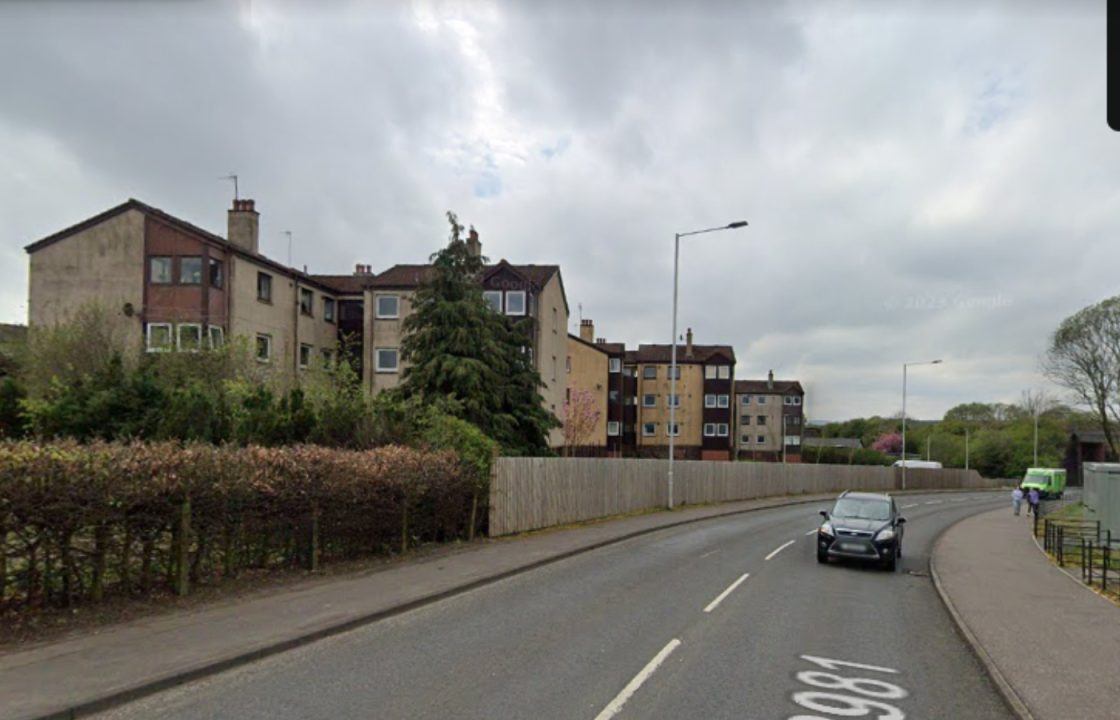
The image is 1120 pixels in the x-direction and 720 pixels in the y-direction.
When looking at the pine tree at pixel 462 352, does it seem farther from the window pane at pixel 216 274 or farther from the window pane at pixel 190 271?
the window pane at pixel 190 271

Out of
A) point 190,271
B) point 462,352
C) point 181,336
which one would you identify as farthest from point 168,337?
point 462,352

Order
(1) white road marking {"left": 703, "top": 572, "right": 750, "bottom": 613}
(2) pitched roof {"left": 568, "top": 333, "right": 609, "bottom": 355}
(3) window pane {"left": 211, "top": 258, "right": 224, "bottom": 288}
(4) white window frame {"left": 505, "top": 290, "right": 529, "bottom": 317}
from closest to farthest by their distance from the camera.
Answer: (1) white road marking {"left": 703, "top": 572, "right": 750, "bottom": 613}
(3) window pane {"left": 211, "top": 258, "right": 224, "bottom": 288}
(4) white window frame {"left": 505, "top": 290, "right": 529, "bottom": 317}
(2) pitched roof {"left": 568, "top": 333, "right": 609, "bottom": 355}

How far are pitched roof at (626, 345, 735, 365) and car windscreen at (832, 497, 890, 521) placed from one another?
51713 millimetres

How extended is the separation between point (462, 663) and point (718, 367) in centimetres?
6553

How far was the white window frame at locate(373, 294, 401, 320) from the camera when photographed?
130 ft

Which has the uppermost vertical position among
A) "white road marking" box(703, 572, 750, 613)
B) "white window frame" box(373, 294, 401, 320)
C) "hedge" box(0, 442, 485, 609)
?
"white window frame" box(373, 294, 401, 320)

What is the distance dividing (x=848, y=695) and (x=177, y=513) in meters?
7.68

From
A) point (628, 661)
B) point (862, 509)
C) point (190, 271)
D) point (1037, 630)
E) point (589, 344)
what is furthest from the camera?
point (589, 344)

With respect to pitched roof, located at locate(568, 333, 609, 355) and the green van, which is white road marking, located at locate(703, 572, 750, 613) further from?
the green van

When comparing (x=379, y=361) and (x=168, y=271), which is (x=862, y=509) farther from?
(x=379, y=361)

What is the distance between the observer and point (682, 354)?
71688mm

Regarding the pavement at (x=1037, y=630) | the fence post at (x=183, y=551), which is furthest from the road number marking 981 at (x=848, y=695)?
the fence post at (x=183, y=551)

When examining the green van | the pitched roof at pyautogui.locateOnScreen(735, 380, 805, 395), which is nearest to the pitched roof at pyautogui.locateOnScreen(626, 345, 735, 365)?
the pitched roof at pyautogui.locateOnScreen(735, 380, 805, 395)

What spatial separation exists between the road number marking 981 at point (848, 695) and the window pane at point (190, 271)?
1119 inches
